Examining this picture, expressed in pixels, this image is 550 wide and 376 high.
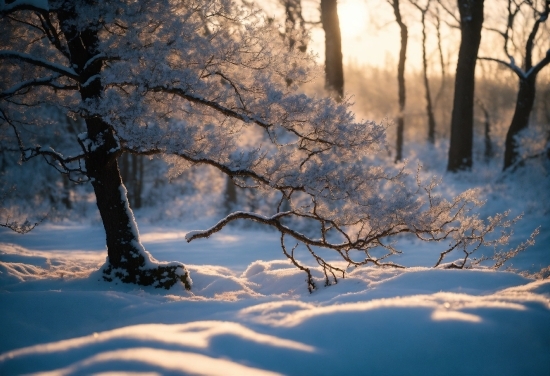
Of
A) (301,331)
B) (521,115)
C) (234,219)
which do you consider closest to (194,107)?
(234,219)

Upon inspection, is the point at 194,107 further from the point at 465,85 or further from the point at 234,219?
the point at 465,85

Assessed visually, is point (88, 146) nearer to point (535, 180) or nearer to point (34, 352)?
point (34, 352)

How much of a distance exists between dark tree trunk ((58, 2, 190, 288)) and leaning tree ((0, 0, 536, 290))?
0.05 ft

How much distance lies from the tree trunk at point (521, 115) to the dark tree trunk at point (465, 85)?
1268mm

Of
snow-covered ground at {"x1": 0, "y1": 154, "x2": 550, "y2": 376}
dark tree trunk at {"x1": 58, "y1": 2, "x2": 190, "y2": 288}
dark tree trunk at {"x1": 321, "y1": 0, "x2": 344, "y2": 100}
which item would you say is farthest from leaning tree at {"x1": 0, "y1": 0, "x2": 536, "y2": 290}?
dark tree trunk at {"x1": 321, "y1": 0, "x2": 344, "y2": 100}

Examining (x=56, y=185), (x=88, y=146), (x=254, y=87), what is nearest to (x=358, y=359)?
(x=254, y=87)

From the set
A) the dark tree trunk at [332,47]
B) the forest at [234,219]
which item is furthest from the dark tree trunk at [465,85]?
the dark tree trunk at [332,47]

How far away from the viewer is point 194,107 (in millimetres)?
5348

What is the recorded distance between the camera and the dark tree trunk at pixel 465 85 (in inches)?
498

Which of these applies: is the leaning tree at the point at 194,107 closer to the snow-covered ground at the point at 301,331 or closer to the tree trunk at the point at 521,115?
the snow-covered ground at the point at 301,331

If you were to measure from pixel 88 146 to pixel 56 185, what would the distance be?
17.6 m

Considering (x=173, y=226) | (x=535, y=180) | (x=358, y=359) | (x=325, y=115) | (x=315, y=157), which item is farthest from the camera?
(x=173, y=226)

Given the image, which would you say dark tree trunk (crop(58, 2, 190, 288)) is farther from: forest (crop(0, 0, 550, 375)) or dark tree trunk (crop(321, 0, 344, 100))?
dark tree trunk (crop(321, 0, 344, 100))

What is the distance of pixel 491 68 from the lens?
3194 cm
